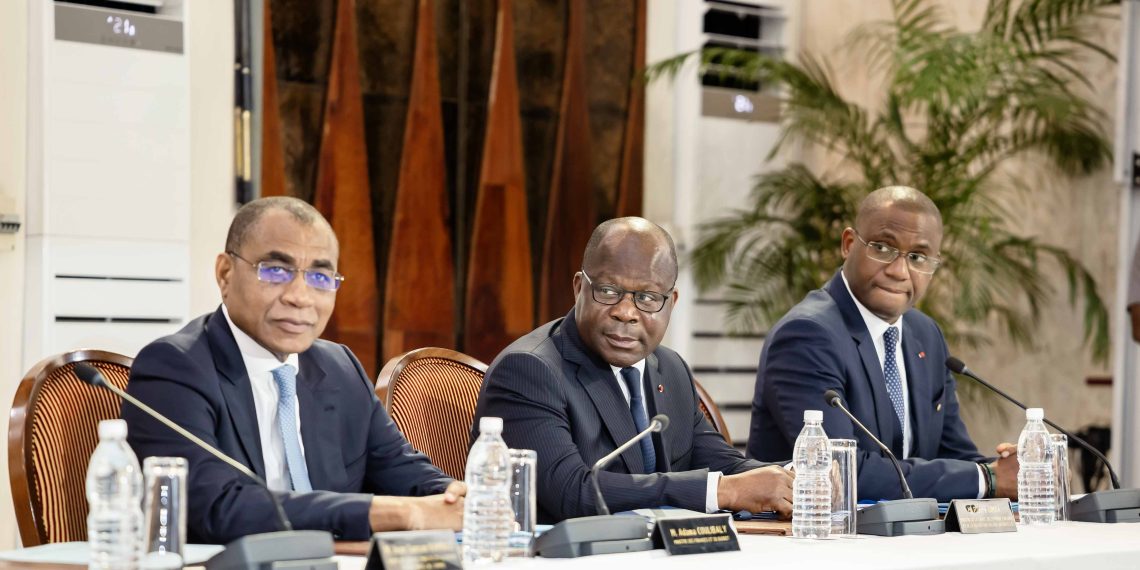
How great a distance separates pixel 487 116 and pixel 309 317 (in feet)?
9.54

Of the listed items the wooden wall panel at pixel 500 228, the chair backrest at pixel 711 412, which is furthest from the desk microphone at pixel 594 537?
the wooden wall panel at pixel 500 228

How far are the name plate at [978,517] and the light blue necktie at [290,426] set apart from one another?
1158mm

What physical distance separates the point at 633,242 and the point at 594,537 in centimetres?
93

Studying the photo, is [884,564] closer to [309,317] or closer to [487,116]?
[309,317]

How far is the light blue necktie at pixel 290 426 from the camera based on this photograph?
261cm

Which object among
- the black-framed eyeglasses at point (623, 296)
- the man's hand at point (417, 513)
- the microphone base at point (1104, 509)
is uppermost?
the black-framed eyeglasses at point (623, 296)

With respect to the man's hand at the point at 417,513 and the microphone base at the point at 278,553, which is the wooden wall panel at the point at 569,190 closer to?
the man's hand at the point at 417,513

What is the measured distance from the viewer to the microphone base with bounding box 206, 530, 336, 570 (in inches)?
70.5

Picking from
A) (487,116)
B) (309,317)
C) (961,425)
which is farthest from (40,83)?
(961,425)

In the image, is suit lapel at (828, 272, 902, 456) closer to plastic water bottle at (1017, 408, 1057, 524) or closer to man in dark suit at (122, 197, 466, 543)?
plastic water bottle at (1017, 408, 1057, 524)

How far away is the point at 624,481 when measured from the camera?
2.71 metres

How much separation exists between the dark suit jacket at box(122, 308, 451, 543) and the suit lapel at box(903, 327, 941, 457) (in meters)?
1.27

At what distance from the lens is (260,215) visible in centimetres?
264

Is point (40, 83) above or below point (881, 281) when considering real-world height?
above
